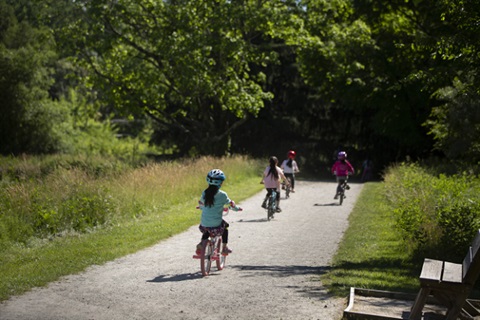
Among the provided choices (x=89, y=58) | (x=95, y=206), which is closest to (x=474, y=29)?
(x=95, y=206)

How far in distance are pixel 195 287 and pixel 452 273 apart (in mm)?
3551

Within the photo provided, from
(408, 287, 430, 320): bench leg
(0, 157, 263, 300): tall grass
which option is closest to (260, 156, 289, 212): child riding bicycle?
(0, 157, 263, 300): tall grass

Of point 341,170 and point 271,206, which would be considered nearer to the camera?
point 271,206

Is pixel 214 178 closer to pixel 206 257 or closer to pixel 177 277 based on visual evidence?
pixel 206 257

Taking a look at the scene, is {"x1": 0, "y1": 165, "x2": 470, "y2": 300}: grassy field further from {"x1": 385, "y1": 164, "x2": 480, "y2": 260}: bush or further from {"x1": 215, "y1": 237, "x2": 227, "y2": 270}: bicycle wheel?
Answer: {"x1": 215, "y1": 237, "x2": 227, "y2": 270}: bicycle wheel

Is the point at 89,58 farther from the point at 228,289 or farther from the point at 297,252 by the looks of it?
the point at 228,289

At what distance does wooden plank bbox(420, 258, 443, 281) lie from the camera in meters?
7.59

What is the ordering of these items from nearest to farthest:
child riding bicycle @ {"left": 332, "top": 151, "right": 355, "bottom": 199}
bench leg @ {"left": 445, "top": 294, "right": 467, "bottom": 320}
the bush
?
bench leg @ {"left": 445, "top": 294, "right": 467, "bottom": 320} < the bush < child riding bicycle @ {"left": 332, "top": 151, "right": 355, "bottom": 199}

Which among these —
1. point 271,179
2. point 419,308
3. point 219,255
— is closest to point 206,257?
point 219,255

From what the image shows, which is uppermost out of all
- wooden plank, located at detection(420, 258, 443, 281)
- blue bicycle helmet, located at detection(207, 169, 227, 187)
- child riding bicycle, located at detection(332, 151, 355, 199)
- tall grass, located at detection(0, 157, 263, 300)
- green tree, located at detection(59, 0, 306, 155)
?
green tree, located at detection(59, 0, 306, 155)

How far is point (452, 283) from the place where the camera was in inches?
295

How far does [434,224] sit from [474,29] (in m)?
3.46

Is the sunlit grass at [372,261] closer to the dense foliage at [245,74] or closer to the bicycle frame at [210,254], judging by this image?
the bicycle frame at [210,254]

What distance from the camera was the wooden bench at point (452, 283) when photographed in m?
7.30
